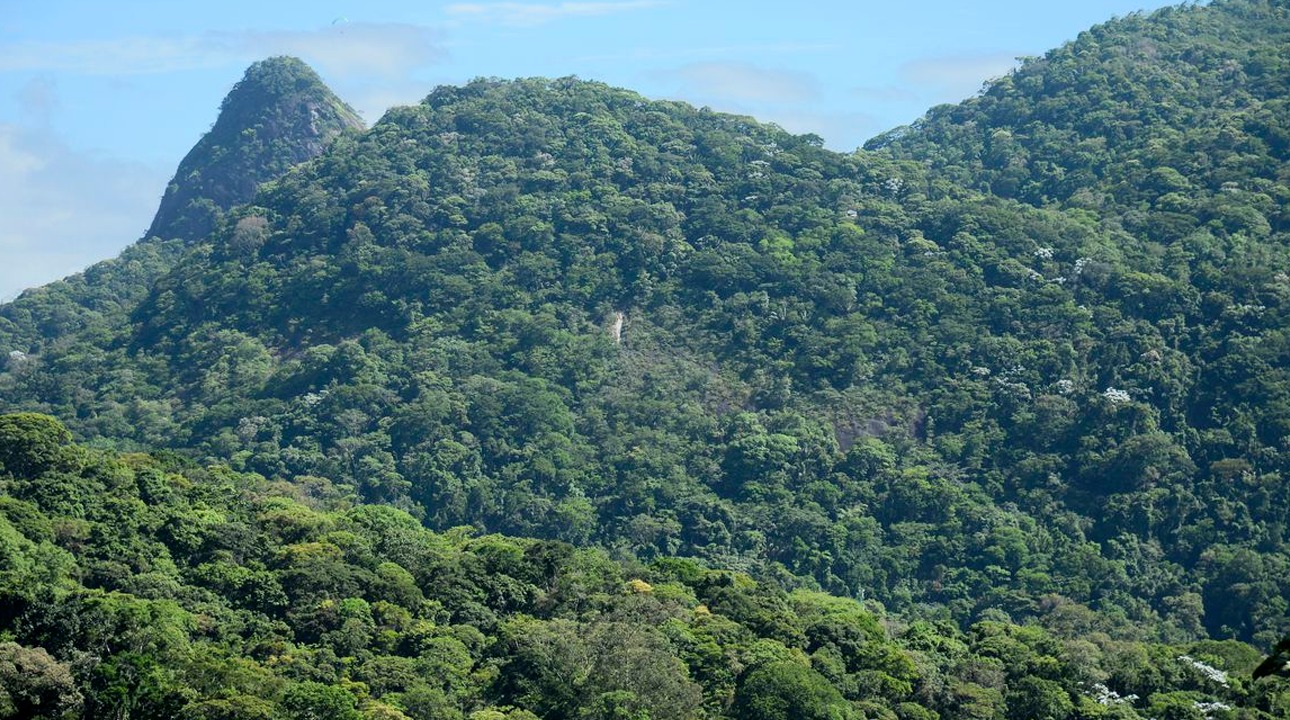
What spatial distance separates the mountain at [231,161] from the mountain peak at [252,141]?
0.28ft

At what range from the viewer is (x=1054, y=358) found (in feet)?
363

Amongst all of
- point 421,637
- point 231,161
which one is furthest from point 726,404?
point 231,161

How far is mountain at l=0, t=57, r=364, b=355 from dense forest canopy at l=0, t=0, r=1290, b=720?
15.5 feet

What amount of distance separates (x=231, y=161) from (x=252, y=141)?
2598 millimetres

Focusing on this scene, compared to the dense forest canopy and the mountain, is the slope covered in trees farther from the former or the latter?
the mountain

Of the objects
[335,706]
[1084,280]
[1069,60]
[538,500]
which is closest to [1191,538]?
[1084,280]

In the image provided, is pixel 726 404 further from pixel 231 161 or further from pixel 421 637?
pixel 231 161

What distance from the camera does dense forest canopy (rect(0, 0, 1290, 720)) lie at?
67.9m

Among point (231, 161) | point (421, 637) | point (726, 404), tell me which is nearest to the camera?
point (421, 637)

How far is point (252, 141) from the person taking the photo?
175 m

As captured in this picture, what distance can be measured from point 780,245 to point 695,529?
2939cm

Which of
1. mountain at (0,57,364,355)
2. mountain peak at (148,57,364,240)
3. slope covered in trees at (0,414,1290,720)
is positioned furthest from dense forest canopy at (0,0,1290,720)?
mountain peak at (148,57,364,240)

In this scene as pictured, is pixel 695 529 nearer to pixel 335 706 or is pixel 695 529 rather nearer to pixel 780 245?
pixel 780 245

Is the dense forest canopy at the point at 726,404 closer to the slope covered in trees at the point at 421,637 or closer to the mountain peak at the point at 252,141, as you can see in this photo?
the slope covered in trees at the point at 421,637
